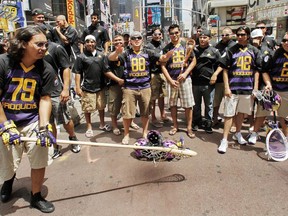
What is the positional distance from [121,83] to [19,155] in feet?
7.89

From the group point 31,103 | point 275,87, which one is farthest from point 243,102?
point 31,103

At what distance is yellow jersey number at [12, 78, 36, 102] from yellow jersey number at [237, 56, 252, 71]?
10.5 feet

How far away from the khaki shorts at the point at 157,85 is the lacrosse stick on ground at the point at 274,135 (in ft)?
7.44

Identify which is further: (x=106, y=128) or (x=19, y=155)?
(x=106, y=128)

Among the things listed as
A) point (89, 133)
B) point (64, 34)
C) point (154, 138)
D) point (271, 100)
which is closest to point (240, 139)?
point (271, 100)

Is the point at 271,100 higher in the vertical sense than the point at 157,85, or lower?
lower

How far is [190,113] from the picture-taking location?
5219 mm

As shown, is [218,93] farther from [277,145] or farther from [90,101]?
[90,101]

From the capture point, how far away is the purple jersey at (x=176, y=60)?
5090 mm

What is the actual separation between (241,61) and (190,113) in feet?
4.60

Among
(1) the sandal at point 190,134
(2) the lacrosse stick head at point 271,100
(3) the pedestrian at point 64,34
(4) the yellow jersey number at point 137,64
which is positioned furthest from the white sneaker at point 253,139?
(3) the pedestrian at point 64,34

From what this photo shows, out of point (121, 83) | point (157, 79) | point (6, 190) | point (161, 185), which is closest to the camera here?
point (6, 190)

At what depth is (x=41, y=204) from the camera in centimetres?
298

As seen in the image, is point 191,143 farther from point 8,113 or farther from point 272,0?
point 272,0
